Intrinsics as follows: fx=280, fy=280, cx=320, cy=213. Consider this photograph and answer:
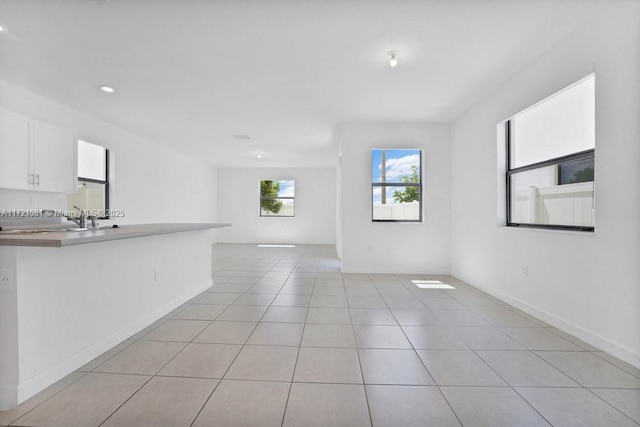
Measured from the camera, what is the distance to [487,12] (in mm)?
2246

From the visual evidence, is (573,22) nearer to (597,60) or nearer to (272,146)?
(597,60)

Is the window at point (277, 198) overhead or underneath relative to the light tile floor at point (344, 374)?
overhead

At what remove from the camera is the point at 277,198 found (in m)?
9.92

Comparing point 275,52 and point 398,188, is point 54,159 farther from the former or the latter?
point 398,188

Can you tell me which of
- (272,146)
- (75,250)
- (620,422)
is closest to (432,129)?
(272,146)

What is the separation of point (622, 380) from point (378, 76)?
332 cm

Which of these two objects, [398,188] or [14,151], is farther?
[398,188]

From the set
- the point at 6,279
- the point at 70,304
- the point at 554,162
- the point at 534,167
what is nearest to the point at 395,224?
the point at 534,167

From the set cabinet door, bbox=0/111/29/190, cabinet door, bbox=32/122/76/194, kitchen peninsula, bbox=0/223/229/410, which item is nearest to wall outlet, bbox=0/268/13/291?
kitchen peninsula, bbox=0/223/229/410

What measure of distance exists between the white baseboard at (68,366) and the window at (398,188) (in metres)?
3.81

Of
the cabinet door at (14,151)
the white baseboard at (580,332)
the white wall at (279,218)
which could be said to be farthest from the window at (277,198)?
the white baseboard at (580,332)

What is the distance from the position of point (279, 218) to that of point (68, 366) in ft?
26.4

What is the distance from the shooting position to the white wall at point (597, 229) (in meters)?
2.03

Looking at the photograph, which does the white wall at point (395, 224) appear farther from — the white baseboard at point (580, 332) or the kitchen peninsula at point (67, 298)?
the kitchen peninsula at point (67, 298)
